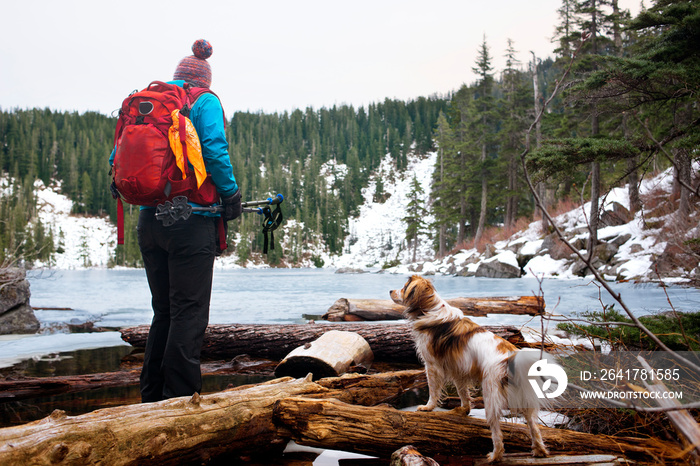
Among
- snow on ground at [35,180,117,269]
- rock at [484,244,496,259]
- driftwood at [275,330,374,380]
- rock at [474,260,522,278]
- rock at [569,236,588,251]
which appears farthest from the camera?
snow on ground at [35,180,117,269]

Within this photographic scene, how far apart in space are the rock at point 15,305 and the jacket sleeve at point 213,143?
23.6ft

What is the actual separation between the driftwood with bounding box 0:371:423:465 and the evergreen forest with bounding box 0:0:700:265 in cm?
217

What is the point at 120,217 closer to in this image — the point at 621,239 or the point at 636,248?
the point at 636,248

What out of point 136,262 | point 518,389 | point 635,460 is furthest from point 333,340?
point 136,262

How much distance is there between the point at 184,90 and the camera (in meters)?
3.25

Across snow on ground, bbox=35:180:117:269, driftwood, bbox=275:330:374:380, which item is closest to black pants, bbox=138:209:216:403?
driftwood, bbox=275:330:374:380

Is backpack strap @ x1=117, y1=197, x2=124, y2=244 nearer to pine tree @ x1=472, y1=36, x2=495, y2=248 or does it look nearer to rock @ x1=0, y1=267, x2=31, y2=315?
rock @ x1=0, y1=267, x2=31, y2=315

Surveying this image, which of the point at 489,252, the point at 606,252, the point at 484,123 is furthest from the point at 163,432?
the point at 484,123

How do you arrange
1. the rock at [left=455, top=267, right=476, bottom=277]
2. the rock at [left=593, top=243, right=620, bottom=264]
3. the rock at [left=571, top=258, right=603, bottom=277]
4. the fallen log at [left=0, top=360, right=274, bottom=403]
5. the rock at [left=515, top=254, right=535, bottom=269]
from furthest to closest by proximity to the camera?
the rock at [left=455, top=267, right=476, bottom=277]
the rock at [left=515, top=254, right=535, bottom=269]
the rock at [left=571, top=258, right=603, bottom=277]
the rock at [left=593, top=243, right=620, bottom=264]
the fallen log at [left=0, top=360, right=274, bottom=403]

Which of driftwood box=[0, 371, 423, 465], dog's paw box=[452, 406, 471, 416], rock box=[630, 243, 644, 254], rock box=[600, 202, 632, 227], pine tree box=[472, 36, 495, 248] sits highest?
pine tree box=[472, 36, 495, 248]

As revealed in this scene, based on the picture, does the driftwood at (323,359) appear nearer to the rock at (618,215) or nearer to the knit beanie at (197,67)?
the knit beanie at (197,67)

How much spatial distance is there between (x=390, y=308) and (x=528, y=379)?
619 cm

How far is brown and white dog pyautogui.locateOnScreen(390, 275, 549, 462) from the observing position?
2297 mm

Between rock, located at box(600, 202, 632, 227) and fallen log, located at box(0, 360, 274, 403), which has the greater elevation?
rock, located at box(600, 202, 632, 227)
